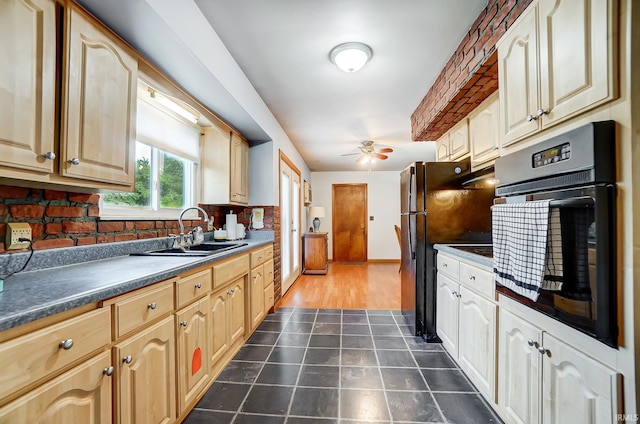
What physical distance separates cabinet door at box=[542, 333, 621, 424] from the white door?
2.95m

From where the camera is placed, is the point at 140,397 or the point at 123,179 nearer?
the point at 140,397

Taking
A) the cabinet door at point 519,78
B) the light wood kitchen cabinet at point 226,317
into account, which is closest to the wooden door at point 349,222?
the light wood kitchen cabinet at point 226,317

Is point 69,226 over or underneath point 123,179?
underneath

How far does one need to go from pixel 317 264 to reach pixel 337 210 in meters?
1.90

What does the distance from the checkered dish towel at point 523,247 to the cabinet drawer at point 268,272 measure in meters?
2.11

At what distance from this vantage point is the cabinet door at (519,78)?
3.71ft

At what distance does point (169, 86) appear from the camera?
6.03 ft

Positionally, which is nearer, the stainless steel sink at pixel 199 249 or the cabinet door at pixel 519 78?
the cabinet door at pixel 519 78

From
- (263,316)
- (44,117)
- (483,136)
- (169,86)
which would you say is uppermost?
(169,86)

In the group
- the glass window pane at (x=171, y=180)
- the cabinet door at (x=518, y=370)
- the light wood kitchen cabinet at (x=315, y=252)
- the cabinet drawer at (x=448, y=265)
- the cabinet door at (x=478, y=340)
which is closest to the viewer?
the cabinet door at (x=518, y=370)

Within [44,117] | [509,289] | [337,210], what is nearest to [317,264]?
[337,210]

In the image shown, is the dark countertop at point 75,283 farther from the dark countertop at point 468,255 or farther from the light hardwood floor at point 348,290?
the light hardwood floor at point 348,290

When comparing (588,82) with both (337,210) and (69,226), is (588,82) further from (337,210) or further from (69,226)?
(337,210)

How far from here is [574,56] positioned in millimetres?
927
